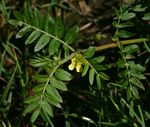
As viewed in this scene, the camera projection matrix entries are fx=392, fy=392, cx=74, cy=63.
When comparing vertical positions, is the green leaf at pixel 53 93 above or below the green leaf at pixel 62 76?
below

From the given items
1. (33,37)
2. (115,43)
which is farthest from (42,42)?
(115,43)

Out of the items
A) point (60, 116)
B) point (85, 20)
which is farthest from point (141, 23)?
point (60, 116)

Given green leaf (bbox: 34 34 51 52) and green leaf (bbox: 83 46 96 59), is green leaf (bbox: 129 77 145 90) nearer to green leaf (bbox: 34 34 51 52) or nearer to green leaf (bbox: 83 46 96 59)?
green leaf (bbox: 83 46 96 59)

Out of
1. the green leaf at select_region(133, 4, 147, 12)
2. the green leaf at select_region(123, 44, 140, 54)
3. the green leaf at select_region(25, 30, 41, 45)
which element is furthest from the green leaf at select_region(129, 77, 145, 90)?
A: the green leaf at select_region(25, 30, 41, 45)

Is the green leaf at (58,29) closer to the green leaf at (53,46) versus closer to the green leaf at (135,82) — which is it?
the green leaf at (53,46)

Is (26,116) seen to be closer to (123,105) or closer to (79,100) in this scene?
(79,100)

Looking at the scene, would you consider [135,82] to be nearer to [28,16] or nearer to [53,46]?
[53,46]

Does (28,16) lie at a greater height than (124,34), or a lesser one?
greater

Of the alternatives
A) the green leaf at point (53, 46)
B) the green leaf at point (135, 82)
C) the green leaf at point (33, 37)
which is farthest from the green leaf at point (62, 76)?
the green leaf at point (135, 82)
